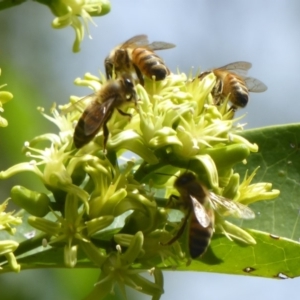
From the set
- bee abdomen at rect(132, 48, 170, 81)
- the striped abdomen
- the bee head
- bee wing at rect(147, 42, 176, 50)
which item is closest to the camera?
the bee head

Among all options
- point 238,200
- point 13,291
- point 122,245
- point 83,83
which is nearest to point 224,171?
point 238,200

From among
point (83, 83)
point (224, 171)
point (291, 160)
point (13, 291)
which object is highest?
point (83, 83)

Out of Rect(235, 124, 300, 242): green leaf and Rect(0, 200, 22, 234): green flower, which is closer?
Rect(0, 200, 22, 234): green flower

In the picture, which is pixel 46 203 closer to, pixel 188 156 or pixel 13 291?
pixel 188 156

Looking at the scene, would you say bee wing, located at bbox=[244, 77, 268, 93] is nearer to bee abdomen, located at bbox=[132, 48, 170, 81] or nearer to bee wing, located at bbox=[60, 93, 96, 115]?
bee abdomen, located at bbox=[132, 48, 170, 81]

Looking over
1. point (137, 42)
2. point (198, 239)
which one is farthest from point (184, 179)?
point (137, 42)

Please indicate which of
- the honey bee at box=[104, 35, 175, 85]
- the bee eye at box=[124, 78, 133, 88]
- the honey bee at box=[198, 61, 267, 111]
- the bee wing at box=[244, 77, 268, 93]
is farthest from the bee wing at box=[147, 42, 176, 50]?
the bee eye at box=[124, 78, 133, 88]

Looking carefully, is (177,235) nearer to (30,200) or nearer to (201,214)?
(201,214)
